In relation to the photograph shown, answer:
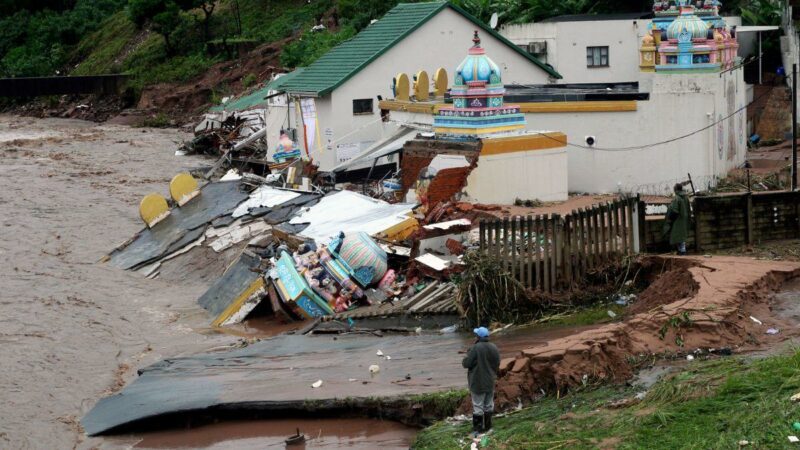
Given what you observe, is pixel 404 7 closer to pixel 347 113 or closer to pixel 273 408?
pixel 347 113

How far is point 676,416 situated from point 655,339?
98.4 inches

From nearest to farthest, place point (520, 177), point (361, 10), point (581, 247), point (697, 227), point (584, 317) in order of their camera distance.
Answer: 1. point (584, 317)
2. point (581, 247)
3. point (697, 227)
4. point (520, 177)
5. point (361, 10)

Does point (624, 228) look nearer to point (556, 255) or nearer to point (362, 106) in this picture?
point (556, 255)

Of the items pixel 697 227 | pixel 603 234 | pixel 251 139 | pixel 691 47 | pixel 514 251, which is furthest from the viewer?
pixel 251 139

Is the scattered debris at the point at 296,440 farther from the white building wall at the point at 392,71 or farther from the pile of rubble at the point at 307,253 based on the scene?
the white building wall at the point at 392,71

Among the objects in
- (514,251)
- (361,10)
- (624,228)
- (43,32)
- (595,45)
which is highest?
(43,32)

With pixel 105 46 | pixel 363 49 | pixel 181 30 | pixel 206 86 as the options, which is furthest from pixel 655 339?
pixel 105 46

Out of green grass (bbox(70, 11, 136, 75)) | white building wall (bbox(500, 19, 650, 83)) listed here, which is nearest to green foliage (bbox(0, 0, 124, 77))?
green grass (bbox(70, 11, 136, 75))

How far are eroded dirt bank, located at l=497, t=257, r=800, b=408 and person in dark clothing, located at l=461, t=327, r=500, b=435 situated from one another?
726mm

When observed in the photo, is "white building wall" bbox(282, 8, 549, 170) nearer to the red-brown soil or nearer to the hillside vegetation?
the hillside vegetation

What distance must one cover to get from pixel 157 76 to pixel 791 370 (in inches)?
2188

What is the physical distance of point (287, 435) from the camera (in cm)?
1418

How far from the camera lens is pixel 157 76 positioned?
209ft

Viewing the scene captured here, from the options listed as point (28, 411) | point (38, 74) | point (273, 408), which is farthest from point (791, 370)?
point (38, 74)
